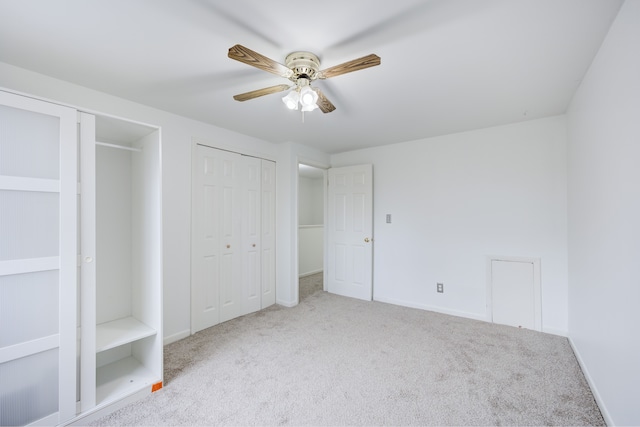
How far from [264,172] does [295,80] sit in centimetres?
207

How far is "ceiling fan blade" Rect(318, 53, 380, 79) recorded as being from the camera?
4.79ft

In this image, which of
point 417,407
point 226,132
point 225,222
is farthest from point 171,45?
point 417,407

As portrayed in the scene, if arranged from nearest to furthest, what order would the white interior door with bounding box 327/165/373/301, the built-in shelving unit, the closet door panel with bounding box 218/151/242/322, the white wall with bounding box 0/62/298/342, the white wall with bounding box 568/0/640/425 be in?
the white wall with bounding box 568/0/640/425 → the built-in shelving unit → the white wall with bounding box 0/62/298/342 → the closet door panel with bounding box 218/151/242/322 → the white interior door with bounding box 327/165/373/301

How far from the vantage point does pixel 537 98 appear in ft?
8.12

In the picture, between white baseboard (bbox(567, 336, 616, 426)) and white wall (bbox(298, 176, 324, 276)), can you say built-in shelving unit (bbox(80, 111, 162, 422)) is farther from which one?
white wall (bbox(298, 176, 324, 276))

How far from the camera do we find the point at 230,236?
3.37 m

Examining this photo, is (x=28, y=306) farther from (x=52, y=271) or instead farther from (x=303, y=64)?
(x=303, y=64)

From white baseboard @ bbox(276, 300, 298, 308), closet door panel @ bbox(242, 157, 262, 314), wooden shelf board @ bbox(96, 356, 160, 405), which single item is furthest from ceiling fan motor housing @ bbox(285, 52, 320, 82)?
white baseboard @ bbox(276, 300, 298, 308)

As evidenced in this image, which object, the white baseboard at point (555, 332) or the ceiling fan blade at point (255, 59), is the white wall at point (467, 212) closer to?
the white baseboard at point (555, 332)

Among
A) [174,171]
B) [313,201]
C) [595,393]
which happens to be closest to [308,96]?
[174,171]

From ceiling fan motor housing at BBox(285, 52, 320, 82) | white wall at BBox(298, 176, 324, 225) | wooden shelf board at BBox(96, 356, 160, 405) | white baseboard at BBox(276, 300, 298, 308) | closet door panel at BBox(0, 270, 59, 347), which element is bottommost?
white baseboard at BBox(276, 300, 298, 308)

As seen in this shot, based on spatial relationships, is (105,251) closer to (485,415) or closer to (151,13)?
(151,13)

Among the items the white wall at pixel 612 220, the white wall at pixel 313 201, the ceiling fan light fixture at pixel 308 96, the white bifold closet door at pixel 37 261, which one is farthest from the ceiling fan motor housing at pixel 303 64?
the white wall at pixel 313 201

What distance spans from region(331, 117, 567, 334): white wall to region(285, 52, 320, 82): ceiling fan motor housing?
8.00ft
